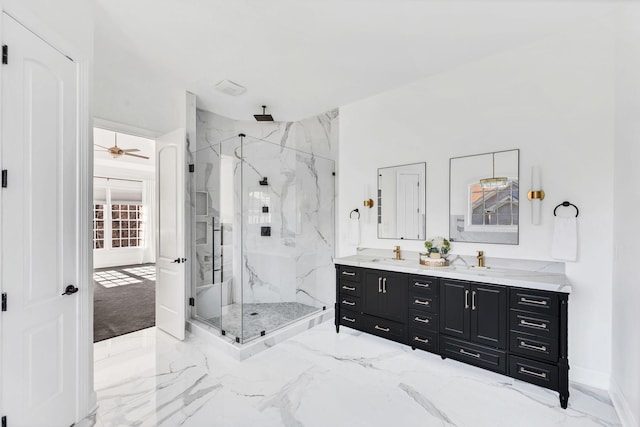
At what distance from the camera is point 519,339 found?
2.22 meters

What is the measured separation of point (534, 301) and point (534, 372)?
52 cm

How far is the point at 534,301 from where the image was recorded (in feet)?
7.11

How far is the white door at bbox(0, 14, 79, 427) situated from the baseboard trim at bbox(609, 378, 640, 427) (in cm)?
339

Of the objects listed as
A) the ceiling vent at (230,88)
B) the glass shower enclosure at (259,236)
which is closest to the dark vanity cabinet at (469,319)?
the glass shower enclosure at (259,236)

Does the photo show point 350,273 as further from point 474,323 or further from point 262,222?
point 262,222

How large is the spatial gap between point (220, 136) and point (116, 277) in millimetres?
4246

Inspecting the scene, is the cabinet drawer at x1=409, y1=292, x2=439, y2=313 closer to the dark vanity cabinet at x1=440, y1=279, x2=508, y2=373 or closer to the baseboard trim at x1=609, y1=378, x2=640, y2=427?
the dark vanity cabinet at x1=440, y1=279, x2=508, y2=373

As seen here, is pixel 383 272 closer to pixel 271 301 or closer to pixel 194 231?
pixel 271 301

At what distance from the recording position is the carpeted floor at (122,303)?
3457mm

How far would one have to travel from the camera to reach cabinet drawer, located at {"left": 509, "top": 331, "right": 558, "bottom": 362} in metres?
2.08

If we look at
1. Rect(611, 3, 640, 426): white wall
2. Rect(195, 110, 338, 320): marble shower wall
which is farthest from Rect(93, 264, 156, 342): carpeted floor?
Rect(611, 3, 640, 426): white wall

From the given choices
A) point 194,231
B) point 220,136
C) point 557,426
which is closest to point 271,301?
point 194,231

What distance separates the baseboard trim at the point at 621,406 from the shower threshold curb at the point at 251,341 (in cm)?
262

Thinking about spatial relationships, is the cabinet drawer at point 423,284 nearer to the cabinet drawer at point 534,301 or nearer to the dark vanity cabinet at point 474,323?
the dark vanity cabinet at point 474,323
